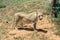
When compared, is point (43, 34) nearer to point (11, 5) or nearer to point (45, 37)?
point (45, 37)

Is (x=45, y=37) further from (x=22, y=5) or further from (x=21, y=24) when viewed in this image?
(x=22, y=5)

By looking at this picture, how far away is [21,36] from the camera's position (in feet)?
30.8

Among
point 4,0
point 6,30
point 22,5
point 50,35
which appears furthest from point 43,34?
point 4,0

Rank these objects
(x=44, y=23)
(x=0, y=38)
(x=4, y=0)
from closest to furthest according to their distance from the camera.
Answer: (x=0, y=38) → (x=44, y=23) → (x=4, y=0)

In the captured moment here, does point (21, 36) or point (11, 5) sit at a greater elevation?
point (11, 5)

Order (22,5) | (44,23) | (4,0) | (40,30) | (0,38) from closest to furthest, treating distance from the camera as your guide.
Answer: (0,38)
(40,30)
(44,23)
(22,5)
(4,0)

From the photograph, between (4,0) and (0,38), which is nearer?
(0,38)

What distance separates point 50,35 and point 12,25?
213 centimetres

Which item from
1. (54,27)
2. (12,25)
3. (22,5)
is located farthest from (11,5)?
(54,27)

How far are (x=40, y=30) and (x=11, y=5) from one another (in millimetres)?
4120

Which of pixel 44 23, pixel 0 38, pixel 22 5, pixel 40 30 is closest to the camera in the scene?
pixel 0 38

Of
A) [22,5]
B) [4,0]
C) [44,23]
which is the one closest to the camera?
[44,23]

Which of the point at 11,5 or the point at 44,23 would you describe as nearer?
the point at 44,23

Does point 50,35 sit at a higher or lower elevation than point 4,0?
lower
